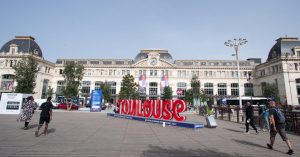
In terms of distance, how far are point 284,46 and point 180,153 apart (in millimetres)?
68045

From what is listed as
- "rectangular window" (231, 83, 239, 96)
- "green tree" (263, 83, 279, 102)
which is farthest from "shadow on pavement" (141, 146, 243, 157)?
"rectangular window" (231, 83, 239, 96)

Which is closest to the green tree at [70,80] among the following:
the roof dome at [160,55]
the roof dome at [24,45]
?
the roof dome at [24,45]

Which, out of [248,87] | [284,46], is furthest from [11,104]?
[248,87]

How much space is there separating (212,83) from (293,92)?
2444cm

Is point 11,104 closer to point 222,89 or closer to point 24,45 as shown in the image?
point 24,45

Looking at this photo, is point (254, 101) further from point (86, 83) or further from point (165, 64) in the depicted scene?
point (86, 83)

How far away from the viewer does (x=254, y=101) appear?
48.6 m

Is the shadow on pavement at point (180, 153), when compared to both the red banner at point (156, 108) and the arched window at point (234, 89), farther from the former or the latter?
the arched window at point (234, 89)

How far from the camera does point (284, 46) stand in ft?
194

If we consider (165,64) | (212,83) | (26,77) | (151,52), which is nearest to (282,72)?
(212,83)

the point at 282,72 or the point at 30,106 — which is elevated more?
the point at 282,72

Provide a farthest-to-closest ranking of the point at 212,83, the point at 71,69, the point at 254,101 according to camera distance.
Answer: the point at 212,83, the point at 254,101, the point at 71,69

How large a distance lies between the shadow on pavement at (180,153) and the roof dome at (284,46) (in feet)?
212

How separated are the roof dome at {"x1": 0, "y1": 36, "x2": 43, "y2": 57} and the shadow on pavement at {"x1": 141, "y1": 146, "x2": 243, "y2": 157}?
70927mm
